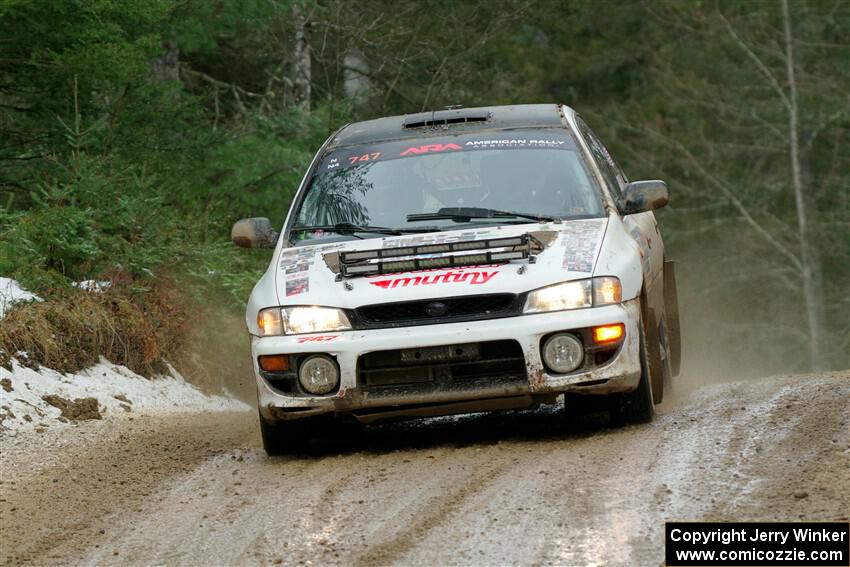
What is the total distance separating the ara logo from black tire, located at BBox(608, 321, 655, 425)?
5.89ft

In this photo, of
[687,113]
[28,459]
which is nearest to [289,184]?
[28,459]

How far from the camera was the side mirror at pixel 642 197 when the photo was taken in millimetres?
8469

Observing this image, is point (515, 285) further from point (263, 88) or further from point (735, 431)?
point (263, 88)

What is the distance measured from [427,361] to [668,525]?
2.23 meters

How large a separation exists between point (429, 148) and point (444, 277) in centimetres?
162

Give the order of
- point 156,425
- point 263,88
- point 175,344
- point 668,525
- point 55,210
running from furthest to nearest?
point 263,88 < point 175,344 < point 55,210 < point 156,425 < point 668,525

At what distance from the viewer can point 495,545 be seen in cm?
549

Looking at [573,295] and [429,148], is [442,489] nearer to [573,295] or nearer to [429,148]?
[573,295]

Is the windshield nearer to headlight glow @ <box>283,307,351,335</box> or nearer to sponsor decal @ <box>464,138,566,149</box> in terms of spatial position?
sponsor decal @ <box>464,138,566,149</box>

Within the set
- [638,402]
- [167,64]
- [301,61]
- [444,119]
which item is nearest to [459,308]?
[638,402]

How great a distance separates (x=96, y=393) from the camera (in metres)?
10.6

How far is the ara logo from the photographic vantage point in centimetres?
884

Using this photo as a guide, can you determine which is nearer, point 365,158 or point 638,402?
point 638,402

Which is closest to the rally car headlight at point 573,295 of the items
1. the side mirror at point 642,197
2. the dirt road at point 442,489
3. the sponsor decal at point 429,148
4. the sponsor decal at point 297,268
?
the dirt road at point 442,489
